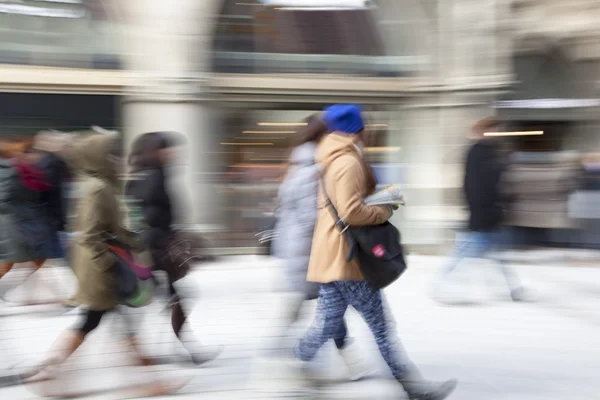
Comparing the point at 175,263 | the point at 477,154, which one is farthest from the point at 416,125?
the point at 175,263

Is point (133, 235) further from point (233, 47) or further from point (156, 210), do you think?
point (233, 47)

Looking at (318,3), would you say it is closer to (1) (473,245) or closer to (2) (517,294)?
(1) (473,245)

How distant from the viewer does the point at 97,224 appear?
13.7ft

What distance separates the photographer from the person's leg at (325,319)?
412 centimetres

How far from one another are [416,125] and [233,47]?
2721 mm

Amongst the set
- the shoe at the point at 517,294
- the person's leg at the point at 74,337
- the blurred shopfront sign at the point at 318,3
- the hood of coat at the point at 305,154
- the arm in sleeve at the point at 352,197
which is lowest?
the shoe at the point at 517,294

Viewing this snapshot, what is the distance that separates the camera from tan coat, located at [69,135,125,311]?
417 cm

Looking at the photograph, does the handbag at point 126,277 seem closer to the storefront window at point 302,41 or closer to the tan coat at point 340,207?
the tan coat at point 340,207

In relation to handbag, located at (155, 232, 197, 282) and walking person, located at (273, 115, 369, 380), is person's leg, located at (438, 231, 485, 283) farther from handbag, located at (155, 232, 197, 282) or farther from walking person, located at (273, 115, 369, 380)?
handbag, located at (155, 232, 197, 282)

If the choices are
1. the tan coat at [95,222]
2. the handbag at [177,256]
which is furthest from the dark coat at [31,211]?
the tan coat at [95,222]

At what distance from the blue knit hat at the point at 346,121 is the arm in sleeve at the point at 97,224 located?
49.4 inches

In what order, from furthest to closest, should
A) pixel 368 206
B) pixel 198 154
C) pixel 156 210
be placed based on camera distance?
pixel 198 154 → pixel 156 210 → pixel 368 206

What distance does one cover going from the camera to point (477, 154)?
7.14 meters

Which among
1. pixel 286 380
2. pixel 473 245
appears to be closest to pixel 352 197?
pixel 286 380
